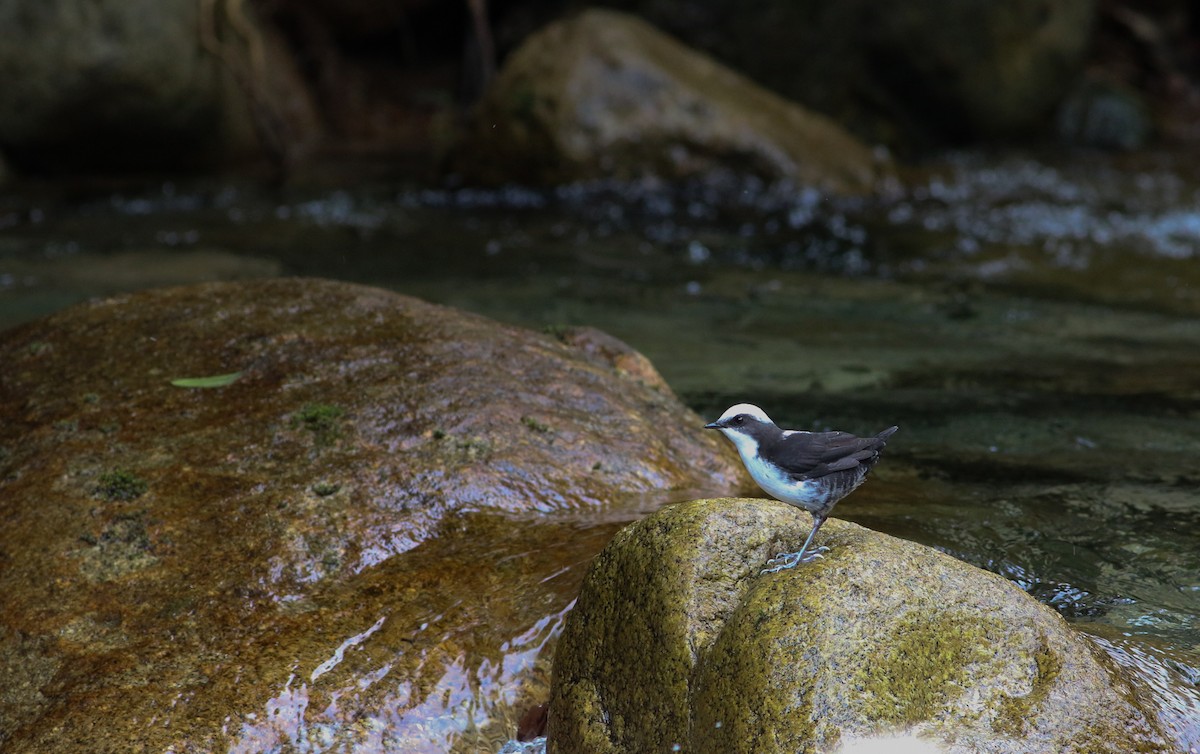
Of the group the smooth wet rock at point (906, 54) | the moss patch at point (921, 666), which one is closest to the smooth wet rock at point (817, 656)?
the moss patch at point (921, 666)

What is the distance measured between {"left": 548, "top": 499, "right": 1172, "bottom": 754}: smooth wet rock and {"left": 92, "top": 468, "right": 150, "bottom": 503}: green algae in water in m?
1.72

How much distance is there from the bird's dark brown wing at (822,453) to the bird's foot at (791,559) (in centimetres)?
22

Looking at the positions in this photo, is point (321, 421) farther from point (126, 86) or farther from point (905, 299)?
point (126, 86)

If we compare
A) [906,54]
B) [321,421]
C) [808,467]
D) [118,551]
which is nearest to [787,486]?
[808,467]

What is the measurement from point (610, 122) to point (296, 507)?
7.85 meters

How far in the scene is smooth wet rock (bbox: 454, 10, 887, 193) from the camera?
36.0 ft

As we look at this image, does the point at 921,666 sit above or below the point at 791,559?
below

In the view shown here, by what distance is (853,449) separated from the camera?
3.17m

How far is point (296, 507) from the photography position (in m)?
3.81

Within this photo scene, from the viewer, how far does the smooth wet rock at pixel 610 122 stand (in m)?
11.0

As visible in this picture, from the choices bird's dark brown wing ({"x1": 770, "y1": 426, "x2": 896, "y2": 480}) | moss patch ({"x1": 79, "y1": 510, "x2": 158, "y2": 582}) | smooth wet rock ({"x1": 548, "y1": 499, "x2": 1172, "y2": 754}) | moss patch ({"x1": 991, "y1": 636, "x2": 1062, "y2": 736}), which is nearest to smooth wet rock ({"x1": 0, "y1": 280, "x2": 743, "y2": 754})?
moss patch ({"x1": 79, "y1": 510, "x2": 158, "y2": 582})

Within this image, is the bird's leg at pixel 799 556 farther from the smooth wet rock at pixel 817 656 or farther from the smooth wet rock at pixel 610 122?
the smooth wet rock at pixel 610 122

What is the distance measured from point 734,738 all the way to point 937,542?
1784 millimetres

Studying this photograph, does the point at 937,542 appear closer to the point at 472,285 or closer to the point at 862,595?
the point at 862,595
